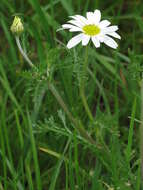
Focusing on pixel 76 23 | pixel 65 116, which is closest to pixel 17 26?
pixel 76 23

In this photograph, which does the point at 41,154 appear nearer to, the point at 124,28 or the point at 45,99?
the point at 45,99

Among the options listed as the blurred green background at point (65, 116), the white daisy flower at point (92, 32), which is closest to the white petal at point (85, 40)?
the white daisy flower at point (92, 32)

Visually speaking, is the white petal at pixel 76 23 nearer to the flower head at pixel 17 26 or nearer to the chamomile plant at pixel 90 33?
the chamomile plant at pixel 90 33

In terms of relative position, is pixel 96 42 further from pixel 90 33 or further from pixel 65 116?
pixel 65 116

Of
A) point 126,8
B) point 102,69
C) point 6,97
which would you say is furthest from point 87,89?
point 126,8

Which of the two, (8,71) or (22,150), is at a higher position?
(8,71)
